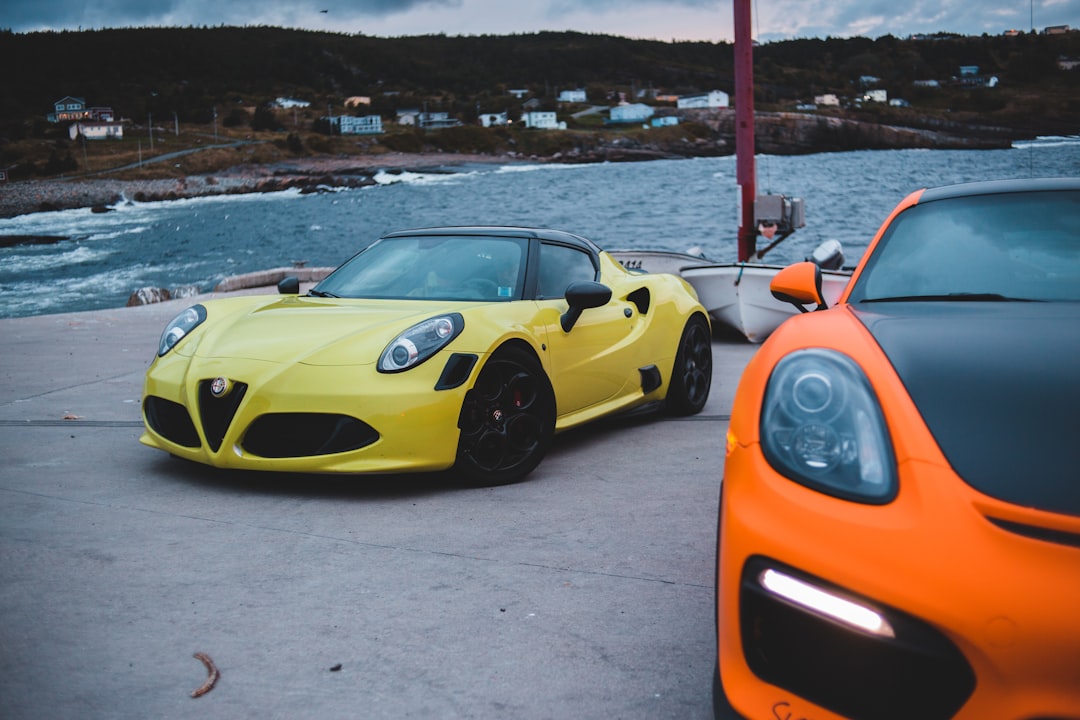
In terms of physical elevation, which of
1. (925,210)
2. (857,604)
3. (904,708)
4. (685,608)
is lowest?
(685,608)

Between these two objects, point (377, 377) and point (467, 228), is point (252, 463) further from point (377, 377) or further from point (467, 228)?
point (467, 228)

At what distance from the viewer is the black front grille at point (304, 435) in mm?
4398

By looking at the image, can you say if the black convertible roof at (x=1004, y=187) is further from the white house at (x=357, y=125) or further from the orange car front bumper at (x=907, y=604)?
the white house at (x=357, y=125)

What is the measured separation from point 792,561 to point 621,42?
20405cm

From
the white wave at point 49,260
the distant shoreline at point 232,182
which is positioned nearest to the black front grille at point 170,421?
the white wave at point 49,260

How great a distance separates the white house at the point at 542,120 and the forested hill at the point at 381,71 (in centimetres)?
617

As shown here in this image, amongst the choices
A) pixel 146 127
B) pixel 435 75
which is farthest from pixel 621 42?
pixel 146 127

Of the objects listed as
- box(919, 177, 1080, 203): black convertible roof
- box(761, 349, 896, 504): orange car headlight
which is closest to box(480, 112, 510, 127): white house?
box(919, 177, 1080, 203): black convertible roof

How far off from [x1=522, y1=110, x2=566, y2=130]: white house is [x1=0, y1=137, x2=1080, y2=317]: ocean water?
29.7m

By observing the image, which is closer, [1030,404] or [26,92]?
[1030,404]

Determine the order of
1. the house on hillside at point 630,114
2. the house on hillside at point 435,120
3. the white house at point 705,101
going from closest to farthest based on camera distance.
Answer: the house on hillside at point 435,120
the house on hillside at point 630,114
the white house at point 705,101

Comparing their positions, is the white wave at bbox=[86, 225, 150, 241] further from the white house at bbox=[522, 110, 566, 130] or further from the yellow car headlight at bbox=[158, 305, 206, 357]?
the white house at bbox=[522, 110, 566, 130]

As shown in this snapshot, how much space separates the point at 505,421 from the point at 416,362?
21.9 inches

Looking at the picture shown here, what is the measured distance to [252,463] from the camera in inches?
176
